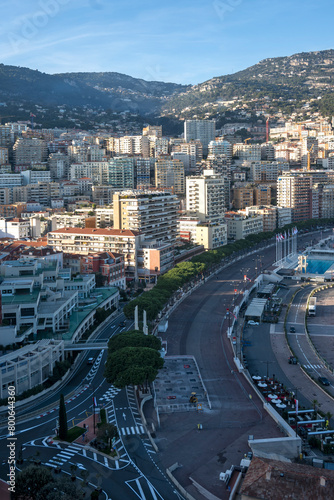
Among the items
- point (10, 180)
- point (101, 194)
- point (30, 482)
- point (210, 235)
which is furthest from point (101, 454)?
point (10, 180)

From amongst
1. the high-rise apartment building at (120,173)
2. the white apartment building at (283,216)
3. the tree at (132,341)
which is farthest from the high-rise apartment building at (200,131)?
the tree at (132,341)

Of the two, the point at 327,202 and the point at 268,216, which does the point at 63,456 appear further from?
the point at 327,202

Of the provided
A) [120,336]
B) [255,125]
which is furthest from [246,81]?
[120,336]

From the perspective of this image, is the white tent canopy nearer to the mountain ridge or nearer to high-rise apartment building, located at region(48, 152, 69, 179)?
high-rise apartment building, located at region(48, 152, 69, 179)

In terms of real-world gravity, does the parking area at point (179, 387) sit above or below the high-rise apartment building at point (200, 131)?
below

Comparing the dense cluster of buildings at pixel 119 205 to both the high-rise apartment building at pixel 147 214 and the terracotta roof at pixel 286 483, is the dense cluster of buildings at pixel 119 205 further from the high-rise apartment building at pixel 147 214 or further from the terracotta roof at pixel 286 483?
the terracotta roof at pixel 286 483
